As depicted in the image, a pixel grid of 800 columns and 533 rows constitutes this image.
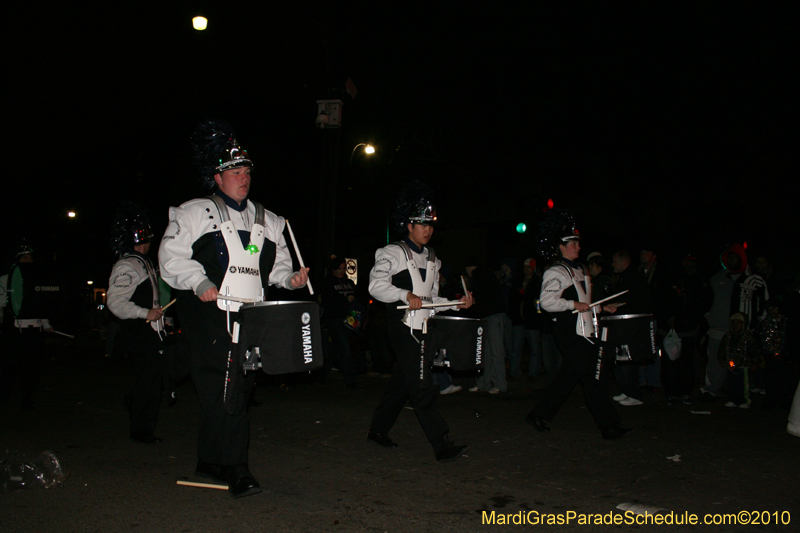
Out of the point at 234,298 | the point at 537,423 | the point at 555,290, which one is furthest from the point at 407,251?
the point at 537,423

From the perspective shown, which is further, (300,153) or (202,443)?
(300,153)

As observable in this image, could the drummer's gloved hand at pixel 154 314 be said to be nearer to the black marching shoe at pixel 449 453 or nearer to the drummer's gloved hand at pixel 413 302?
the drummer's gloved hand at pixel 413 302

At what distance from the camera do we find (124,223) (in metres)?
6.49

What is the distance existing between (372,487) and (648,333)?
10.3 feet

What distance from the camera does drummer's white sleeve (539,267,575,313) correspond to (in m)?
6.01

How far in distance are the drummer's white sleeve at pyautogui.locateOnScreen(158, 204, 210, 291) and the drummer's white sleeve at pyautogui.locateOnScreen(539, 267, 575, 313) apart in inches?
127

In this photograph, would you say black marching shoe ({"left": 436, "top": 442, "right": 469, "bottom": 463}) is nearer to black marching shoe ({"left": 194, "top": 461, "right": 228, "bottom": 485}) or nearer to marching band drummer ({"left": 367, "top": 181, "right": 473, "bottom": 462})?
marching band drummer ({"left": 367, "top": 181, "right": 473, "bottom": 462})

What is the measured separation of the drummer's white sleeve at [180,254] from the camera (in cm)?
416

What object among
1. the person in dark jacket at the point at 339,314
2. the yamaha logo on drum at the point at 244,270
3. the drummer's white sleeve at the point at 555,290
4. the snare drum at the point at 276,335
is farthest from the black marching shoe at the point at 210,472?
the person in dark jacket at the point at 339,314

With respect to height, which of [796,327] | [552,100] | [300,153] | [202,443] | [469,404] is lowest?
[469,404]

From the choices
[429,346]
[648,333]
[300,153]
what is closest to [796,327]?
[648,333]

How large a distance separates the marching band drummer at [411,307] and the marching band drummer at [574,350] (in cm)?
102

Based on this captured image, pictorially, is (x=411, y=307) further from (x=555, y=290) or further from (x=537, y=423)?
(x=537, y=423)

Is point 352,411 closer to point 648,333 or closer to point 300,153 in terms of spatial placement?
point 648,333
